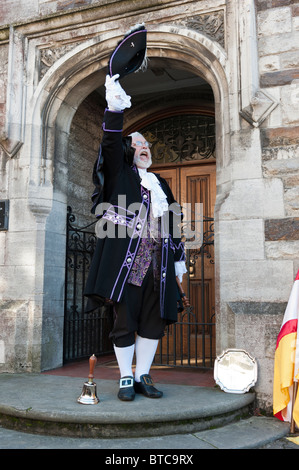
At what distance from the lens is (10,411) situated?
312cm

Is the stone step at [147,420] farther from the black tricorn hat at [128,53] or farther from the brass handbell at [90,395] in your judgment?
the black tricorn hat at [128,53]

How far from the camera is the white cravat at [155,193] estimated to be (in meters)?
3.41

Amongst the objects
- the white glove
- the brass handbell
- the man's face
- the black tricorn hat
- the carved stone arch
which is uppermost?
the carved stone arch

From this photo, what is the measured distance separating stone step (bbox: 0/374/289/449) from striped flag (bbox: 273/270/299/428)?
136mm

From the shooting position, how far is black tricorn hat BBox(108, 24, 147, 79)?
9.73 ft

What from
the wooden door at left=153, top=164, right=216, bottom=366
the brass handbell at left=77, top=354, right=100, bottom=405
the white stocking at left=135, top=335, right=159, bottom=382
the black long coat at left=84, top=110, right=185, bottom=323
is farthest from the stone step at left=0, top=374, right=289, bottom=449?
the wooden door at left=153, top=164, right=216, bottom=366

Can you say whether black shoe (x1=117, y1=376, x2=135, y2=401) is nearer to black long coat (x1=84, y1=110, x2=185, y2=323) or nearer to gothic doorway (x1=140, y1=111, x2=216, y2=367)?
black long coat (x1=84, y1=110, x2=185, y2=323)

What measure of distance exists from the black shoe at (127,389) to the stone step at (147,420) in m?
0.04

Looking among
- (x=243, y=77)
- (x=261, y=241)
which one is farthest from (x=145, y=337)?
(x=243, y=77)

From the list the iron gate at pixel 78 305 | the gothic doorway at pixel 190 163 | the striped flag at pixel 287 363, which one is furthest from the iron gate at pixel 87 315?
the striped flag at pixel 287 363

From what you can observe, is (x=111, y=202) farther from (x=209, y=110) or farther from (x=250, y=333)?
(x=209, y=110)

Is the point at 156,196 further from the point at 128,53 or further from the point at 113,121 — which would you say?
the point at 128,53

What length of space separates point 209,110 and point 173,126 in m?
0.57

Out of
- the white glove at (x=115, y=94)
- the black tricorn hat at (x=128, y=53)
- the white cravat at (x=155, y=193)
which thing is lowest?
the white cravat at (x=155, y=193)
